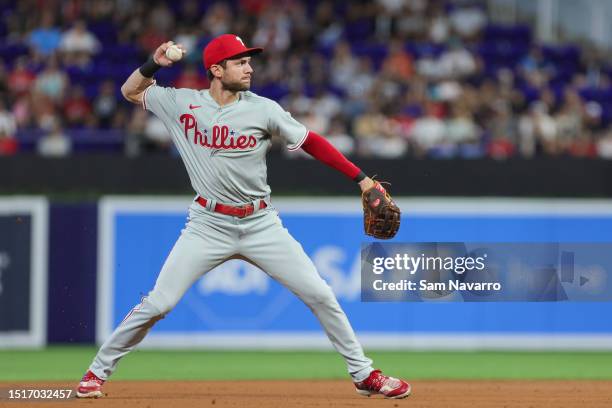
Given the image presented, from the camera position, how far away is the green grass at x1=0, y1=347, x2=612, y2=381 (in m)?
9.25

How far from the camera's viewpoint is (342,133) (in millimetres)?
13578

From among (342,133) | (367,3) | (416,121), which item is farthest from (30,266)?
(367,3)

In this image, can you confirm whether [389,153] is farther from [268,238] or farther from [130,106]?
[268,238]

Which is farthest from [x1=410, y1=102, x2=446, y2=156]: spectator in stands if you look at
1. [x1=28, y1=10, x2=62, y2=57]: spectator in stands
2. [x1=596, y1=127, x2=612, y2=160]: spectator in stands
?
[x1=28, y1=10, x2=62, y2=57]: spectator in stands

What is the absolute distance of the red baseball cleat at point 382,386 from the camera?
688 cm

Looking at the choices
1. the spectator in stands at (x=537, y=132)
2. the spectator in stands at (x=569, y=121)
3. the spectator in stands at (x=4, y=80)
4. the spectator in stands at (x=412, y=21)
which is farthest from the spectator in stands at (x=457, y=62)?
the spectator in stands at (x=4, y=80)

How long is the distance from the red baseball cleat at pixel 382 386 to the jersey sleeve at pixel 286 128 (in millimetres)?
1392

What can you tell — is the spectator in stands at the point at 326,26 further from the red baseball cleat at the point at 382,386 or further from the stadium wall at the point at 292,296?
the red baseball cleat at the point at 382,386

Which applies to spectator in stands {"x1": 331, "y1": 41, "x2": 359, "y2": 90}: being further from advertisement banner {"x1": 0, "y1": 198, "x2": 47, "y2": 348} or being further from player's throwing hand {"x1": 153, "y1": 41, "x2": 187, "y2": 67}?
player's throwing hand {"x1": 153, "y1": 41, "x2": 187, "y2": 67}

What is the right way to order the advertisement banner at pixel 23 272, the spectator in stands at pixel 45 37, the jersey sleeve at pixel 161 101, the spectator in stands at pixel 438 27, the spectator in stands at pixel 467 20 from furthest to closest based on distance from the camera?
the spectator in stands at pixel 467 20 < the spectator in stands at pixel 438 27 < the spectator in stands at pixel 45 37 < the advertisement banner at pixel 23 272 < the jersey sleeve at pixel 161 101

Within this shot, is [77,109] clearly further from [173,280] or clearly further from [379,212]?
[379,212]

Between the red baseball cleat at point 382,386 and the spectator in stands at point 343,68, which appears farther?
the spectator in stands at point 343,68

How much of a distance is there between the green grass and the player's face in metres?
2.93

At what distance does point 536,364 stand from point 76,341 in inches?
167
